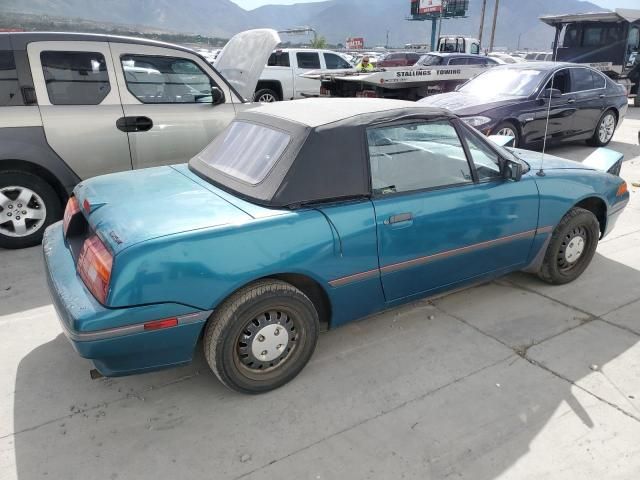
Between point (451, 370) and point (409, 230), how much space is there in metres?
0.88

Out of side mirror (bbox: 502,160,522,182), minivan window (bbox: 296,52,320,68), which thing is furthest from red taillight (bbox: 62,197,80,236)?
minivan window (bbox: 296,52,320,68)

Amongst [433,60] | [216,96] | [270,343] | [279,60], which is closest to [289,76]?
[279,60]

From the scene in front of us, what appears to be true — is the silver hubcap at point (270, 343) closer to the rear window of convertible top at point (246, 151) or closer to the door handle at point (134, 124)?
the rear window of convertible top at point (246, 151)

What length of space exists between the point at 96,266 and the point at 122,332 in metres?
0.36

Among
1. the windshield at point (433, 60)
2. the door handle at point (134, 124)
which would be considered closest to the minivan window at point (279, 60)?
the windshield at point (433, 60)

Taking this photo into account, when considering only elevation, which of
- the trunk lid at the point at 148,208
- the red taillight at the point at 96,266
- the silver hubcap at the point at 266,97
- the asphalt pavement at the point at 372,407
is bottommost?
the asphalt pavement at the point at 372,407

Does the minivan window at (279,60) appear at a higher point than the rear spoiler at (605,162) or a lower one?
higher

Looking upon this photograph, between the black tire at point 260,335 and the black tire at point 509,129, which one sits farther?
the black tire at point 509,129

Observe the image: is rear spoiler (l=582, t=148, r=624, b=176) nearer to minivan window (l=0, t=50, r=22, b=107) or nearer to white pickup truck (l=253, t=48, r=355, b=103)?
minivan window (l=0, t=50, r=22, b=107)

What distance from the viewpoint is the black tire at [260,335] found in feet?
8.32

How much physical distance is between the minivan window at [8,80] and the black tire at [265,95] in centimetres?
925

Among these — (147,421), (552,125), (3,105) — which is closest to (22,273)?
(3,105)

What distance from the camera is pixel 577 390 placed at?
2.89 metres

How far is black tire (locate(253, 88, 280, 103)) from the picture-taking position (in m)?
13.4
